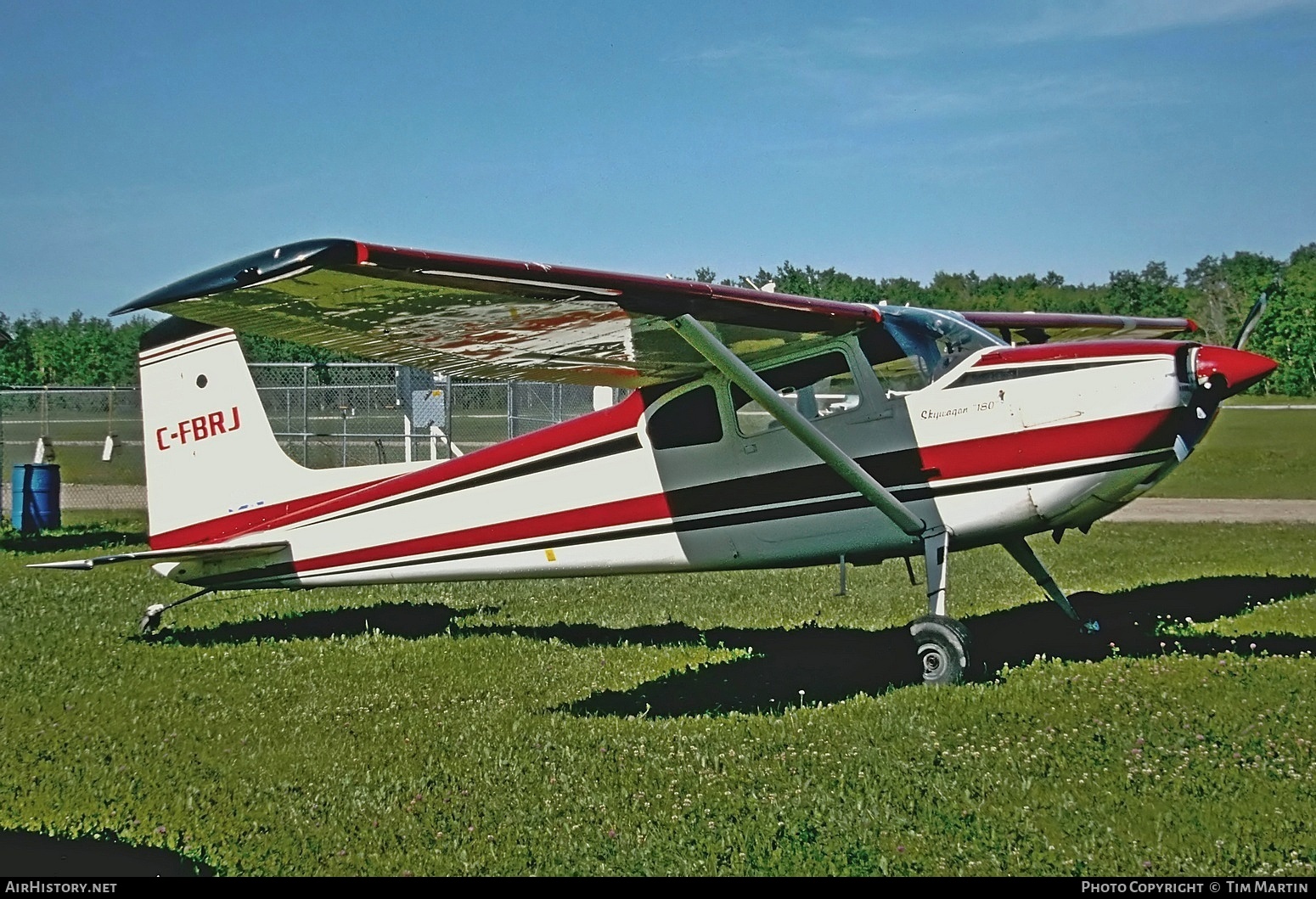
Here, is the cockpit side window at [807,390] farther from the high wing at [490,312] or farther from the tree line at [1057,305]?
the tree line at [1057,305]

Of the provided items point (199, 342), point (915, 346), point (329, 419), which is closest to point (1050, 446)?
point (915, 346)

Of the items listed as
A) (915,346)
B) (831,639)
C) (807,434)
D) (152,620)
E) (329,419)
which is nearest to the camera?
(807,434)

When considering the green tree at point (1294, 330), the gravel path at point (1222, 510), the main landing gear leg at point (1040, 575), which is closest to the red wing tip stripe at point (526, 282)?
the main landing gear leg at point (1040, 575)

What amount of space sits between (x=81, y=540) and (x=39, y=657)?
28.4ft

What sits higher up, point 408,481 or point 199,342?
point 199,342

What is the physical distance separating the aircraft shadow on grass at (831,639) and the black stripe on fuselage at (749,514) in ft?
2.75

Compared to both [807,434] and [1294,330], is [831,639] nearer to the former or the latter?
[807,434]

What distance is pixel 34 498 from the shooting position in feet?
57.5

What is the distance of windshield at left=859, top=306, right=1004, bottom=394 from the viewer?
762 centimetres

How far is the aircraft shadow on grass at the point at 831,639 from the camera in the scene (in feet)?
24.3

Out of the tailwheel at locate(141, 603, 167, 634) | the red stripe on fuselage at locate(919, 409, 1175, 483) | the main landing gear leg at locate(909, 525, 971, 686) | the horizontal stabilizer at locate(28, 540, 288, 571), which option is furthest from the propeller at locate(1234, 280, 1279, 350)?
the tailwheel at locate(141, 603, 167, 634)

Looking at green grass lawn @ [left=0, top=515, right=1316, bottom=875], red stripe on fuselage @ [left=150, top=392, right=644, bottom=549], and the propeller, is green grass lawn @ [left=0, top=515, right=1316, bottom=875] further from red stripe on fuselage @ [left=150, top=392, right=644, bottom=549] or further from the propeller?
the propeller

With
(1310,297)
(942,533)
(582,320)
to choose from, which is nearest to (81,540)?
(582,320)

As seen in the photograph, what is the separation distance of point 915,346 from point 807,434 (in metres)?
1.09
